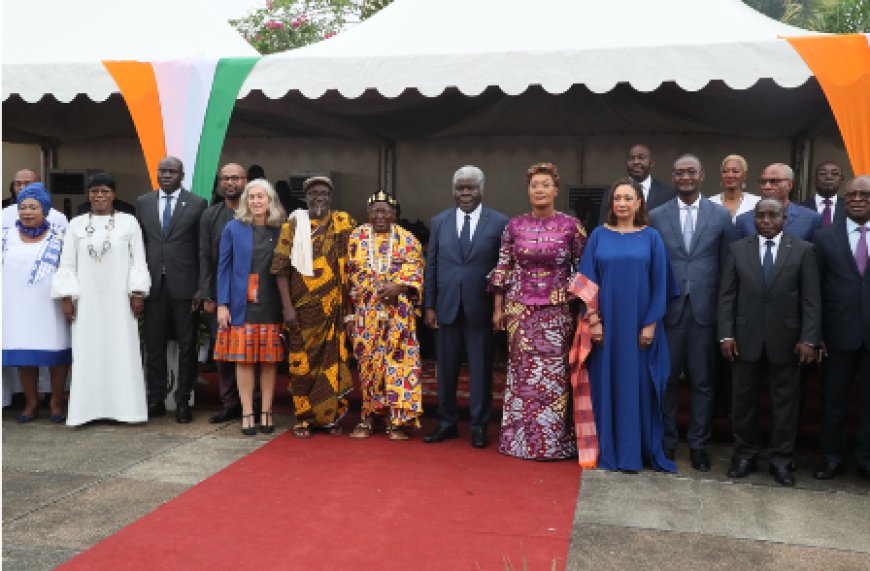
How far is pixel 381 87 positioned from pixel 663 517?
→ 3455mm

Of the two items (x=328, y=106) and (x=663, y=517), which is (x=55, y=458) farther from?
(x=328, y=106)

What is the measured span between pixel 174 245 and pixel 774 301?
13.4 feet

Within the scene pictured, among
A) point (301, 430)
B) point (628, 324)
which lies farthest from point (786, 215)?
point (301, 430)

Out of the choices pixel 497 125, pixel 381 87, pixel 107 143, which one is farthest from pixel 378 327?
pixel 107 143

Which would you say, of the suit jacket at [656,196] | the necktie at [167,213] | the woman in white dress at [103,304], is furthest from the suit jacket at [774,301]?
the woman in white dress at [103,304]

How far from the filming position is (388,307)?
5301 millimetres

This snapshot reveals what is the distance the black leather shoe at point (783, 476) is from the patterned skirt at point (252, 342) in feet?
10.6

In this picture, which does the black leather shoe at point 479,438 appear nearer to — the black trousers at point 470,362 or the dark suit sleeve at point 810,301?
the black trousers at point 470,362

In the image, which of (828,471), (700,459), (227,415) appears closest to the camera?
(828,471)

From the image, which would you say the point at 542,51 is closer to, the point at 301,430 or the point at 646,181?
the point at 646,181

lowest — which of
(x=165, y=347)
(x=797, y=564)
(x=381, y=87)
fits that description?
(x=797, y=564)

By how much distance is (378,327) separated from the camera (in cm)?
532

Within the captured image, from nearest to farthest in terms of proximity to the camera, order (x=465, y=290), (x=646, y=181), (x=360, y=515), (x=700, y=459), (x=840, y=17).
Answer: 1. (x=360, y=515)
2. (x=700, y=459)
3. (x=465, y=290)
4. (x=646, y=181)
5. (x=840, y=17)

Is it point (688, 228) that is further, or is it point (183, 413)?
point (183, 413)
